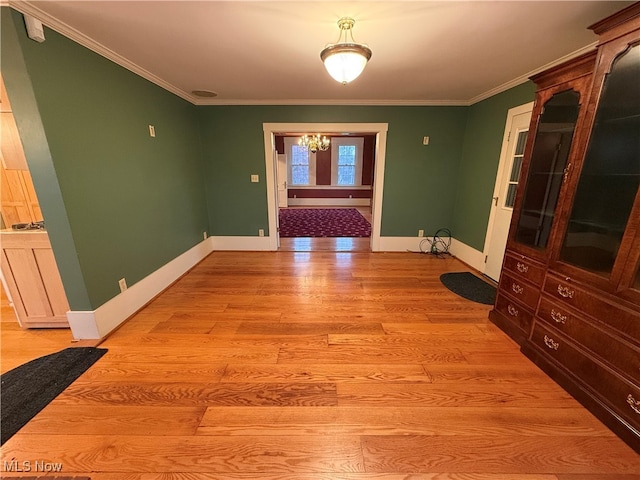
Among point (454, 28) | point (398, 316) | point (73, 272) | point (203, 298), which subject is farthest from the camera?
point (203, 298)

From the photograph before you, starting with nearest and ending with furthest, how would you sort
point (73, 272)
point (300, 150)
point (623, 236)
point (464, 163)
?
point (623, 236) → point (73, 272) → point (464, 163) → point (300, 150)

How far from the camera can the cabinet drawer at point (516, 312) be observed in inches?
79.4

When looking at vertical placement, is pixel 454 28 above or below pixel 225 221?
above

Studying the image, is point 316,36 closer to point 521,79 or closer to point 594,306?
point 521,79

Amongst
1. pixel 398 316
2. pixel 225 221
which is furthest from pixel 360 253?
pixel 225 221

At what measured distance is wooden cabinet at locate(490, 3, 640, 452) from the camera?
1357mm

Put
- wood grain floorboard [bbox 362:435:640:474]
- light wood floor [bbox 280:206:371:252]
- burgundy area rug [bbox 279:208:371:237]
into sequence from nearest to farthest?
1. wood grain floorboard [bbox 362:435:640:474]
2. light wood floor [bbox 280:206:371:252]
3. burgundy area rug [bbox 279:208:371:237]

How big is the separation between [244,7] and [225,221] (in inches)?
127

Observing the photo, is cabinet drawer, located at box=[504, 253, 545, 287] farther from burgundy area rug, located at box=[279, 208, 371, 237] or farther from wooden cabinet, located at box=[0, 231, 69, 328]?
wooden cabinet, located at box=[0, 231, 69, 328]

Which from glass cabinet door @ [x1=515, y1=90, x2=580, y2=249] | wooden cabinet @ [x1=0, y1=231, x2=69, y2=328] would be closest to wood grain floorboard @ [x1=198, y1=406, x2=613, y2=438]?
glass cabinet door @ [x1=515, y1=90, x2=580, y2=249]

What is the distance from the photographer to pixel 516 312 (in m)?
2.14

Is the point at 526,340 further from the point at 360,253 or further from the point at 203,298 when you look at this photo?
the point at 203,298

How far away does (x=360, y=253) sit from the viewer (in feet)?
14.5

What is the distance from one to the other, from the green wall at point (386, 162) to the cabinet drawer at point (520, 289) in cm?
221
